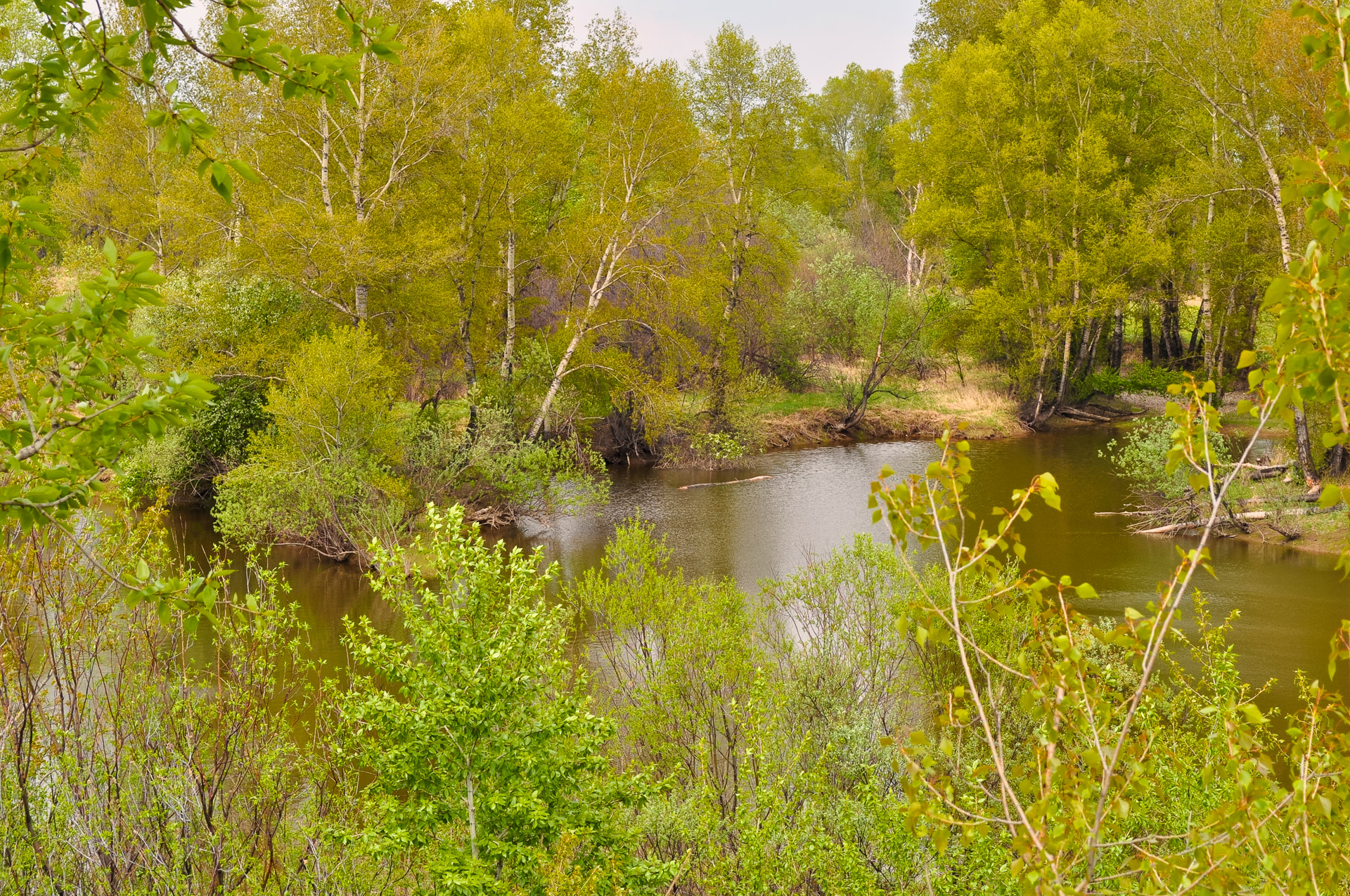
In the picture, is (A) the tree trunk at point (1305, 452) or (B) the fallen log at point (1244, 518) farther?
(A) the tree trunk at point (1305, 452)

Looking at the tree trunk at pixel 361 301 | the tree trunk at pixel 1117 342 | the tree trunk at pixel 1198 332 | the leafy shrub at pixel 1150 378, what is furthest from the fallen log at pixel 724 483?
the tree trunk at pixel 1117 342

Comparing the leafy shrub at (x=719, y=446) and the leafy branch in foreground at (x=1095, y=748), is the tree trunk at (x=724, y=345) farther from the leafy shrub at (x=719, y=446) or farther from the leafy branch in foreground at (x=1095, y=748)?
the leafy branch in foreground at (x=1095, y=748)

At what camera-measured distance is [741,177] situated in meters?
26.2

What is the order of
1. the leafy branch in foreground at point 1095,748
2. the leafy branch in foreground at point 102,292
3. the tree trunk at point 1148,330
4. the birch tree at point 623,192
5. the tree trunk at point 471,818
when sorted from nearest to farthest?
the leafy branch in foreground at point 1095,748
the leafy branch in foreground at point 102,292
the tree trunk at point 471,818
the birch tree at point 623,192
the tree trunk at point 1148,330

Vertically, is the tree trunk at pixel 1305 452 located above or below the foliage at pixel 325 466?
below

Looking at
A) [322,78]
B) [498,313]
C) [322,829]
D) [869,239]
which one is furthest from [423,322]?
[869,239]

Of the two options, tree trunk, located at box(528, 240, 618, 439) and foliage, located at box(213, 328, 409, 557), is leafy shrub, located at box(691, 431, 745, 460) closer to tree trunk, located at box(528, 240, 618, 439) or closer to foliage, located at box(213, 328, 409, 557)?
tree trunk, located at box(528, 240, 618, 439)

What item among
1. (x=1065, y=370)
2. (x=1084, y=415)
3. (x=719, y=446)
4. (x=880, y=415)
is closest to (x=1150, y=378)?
(x=1084, y=415)

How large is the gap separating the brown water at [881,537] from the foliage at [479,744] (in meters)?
6.57

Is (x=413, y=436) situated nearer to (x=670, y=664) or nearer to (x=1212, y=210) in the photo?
(x=670, y=664)

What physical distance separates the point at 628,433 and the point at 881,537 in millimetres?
10358

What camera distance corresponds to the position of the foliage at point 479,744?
521 centimetres

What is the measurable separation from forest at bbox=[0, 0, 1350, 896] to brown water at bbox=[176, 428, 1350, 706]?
520mm

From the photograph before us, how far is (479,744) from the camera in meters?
5.37
